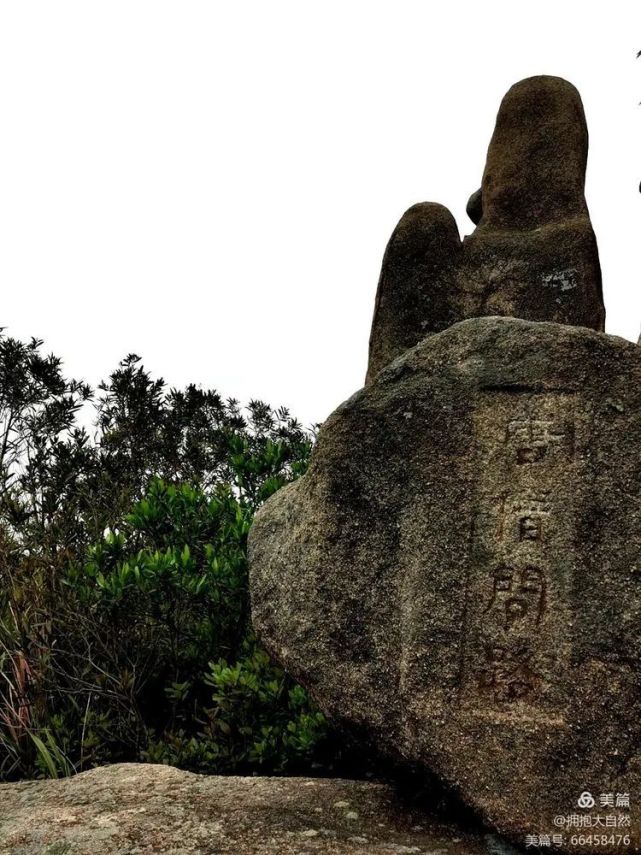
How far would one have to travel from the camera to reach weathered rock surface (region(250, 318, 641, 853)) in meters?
2.58

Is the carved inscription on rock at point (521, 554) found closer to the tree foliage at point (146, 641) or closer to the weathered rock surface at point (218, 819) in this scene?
the weathered rock surface at point (218, 819)

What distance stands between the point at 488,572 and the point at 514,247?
89.4 inches

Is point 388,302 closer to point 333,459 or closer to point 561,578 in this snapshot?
point 333,459

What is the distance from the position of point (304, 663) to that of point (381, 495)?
0.66m

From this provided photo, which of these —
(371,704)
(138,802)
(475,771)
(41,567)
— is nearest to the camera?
(475,771)

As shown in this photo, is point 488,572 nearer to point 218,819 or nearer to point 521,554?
point 521,554

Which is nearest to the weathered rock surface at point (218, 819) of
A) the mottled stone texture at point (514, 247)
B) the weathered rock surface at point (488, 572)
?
the weathered rock surface at point (488, 572)

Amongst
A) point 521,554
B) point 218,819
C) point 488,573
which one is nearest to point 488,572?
point 488,573

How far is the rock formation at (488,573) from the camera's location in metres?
2.57

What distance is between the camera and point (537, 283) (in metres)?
4.32

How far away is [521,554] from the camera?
109 inches

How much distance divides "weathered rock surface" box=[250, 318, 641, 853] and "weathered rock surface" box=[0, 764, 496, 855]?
0.28 meters

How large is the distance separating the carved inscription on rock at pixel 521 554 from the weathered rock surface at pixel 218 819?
0.53 m

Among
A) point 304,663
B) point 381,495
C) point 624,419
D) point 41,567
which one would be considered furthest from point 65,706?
point 624,419
